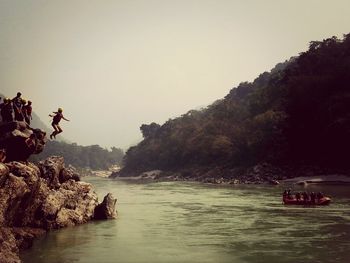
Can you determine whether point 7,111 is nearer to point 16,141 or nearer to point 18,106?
point 18,106

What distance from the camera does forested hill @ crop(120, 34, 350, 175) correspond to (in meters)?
72.8

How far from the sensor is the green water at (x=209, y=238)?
2017cm

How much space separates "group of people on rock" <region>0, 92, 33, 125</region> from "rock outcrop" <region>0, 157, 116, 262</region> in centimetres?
347

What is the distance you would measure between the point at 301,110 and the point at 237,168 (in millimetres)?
22884

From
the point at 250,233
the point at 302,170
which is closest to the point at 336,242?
the point at 250,233

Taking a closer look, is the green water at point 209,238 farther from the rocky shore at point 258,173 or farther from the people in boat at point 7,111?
the rocky shore at point 258,173

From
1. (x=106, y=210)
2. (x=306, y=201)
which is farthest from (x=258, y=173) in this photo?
(x=106, y=210)

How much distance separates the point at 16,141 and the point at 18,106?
3.97 m

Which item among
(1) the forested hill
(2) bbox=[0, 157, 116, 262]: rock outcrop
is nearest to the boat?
(2) bbox=[0, 157, 116, 262]: rock outcrop

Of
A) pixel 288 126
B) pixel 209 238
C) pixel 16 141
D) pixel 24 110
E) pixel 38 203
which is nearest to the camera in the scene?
pixel 16 141

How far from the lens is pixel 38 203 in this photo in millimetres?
26562

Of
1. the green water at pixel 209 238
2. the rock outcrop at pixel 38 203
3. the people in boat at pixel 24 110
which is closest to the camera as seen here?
the green water at pixel 209 238

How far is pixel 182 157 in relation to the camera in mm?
130875

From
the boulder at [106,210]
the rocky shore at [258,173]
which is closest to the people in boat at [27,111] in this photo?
the boulder at [106,210]
